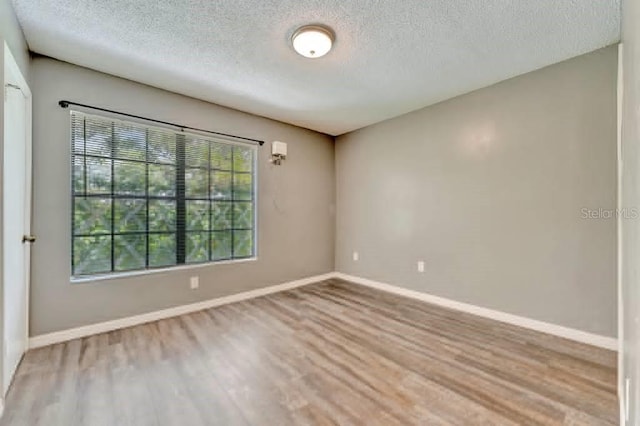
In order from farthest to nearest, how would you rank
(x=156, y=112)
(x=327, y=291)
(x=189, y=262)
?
1. (x=327, y=291)
2. (x=189, y=262)
3. (x=156, y=112)

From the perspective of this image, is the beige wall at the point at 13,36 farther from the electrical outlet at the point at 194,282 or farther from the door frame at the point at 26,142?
the electrical outlet at the point at 194,282

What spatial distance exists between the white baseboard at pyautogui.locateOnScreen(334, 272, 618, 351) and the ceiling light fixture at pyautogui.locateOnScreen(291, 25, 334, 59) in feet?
9.44

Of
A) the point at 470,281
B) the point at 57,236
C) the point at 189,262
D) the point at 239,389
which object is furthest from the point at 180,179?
the point at 470,281

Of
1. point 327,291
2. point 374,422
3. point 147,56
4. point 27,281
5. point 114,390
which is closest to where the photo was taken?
point 374,422

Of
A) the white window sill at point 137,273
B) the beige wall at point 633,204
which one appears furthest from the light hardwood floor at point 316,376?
the beige wall at point 633,204

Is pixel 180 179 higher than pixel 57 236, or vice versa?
pixel 180 179

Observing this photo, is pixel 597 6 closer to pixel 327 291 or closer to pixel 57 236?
pixel 327 291

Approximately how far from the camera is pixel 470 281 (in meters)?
3.06

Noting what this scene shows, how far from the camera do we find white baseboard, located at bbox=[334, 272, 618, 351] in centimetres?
227

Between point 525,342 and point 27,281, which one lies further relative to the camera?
point 525,342

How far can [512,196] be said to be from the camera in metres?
2.77

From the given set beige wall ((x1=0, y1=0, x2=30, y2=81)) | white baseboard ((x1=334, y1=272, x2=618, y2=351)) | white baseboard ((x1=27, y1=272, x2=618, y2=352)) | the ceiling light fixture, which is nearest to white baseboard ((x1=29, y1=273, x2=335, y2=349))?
white baseboard ((x1=27, y1=272, x2=618, y2=352))

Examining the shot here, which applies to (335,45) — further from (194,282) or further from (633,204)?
(194,282)

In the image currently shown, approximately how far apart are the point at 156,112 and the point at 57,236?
1440 millimetres
